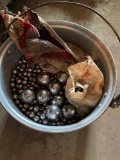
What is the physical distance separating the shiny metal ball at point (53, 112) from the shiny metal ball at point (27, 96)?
81mm

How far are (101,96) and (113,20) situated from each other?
0.54 meters

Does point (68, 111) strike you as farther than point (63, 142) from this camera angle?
No

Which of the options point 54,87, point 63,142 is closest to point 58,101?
point 54,87

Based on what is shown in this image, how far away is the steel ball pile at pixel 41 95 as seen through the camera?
39.2 inches

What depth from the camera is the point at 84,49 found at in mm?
1076

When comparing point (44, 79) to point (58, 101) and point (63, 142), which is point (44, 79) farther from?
point (63, 142)

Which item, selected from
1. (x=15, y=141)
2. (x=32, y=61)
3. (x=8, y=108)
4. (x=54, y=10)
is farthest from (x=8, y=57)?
(x=54, y=10)

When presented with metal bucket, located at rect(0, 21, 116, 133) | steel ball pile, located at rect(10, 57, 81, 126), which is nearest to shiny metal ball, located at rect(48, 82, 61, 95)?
steel ball pile, located at rect(10, 57, 81, 126)

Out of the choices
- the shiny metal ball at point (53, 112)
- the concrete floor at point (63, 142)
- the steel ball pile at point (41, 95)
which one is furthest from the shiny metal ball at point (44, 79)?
the concrete floor at point (63, 142)

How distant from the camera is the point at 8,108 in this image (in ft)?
3.03

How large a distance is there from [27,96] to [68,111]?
0.16 metres

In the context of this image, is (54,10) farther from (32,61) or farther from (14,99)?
(14,99)

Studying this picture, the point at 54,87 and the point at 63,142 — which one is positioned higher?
the point at 54,87

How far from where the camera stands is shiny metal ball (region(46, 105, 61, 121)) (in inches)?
38.2
